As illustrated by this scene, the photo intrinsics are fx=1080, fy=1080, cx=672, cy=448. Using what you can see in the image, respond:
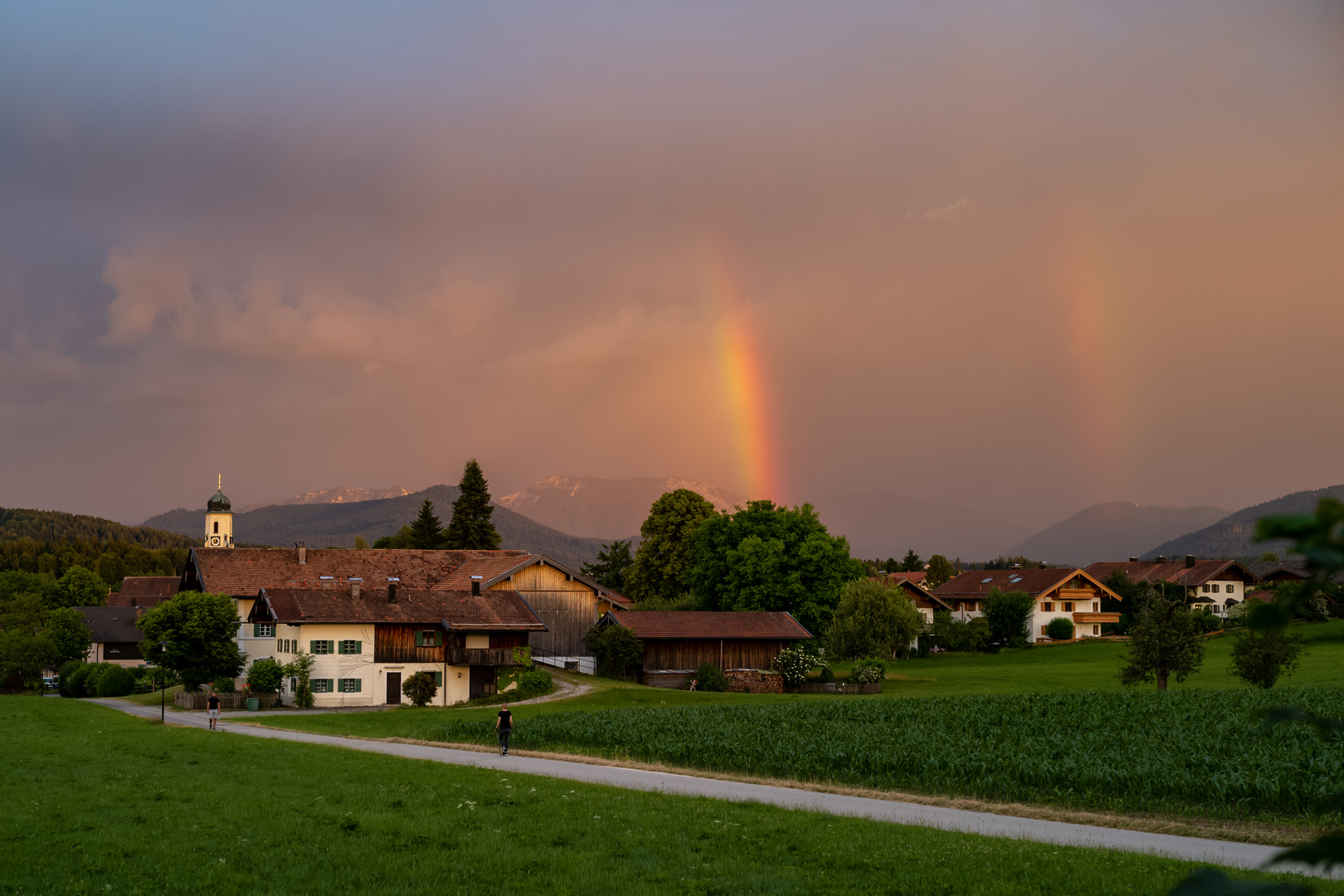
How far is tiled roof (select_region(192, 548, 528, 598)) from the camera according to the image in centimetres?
8269

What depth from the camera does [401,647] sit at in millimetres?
72062

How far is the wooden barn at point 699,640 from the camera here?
78438 millimetres

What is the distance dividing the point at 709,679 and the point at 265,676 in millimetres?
29644

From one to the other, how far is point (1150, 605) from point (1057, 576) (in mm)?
55216

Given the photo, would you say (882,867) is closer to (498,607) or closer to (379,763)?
(379,763)

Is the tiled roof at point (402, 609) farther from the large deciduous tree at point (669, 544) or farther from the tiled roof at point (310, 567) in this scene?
the large deciduous tree at point (669, 544)

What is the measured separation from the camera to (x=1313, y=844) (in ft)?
8.95

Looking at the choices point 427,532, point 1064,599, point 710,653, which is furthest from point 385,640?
point 1064,599

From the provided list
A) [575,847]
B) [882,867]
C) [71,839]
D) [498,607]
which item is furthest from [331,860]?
[498,607]

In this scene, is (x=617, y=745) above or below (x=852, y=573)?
below

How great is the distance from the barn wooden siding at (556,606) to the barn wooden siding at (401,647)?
1497 centimetres

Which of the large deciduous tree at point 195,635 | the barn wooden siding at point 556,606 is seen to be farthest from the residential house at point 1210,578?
the large deciduous tree at point 195,635

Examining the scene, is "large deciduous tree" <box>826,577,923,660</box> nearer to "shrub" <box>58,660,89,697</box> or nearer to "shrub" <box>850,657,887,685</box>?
"shrub" <box>850,657,887,685</box>

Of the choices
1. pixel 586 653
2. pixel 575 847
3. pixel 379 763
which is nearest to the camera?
pixel 575 847
